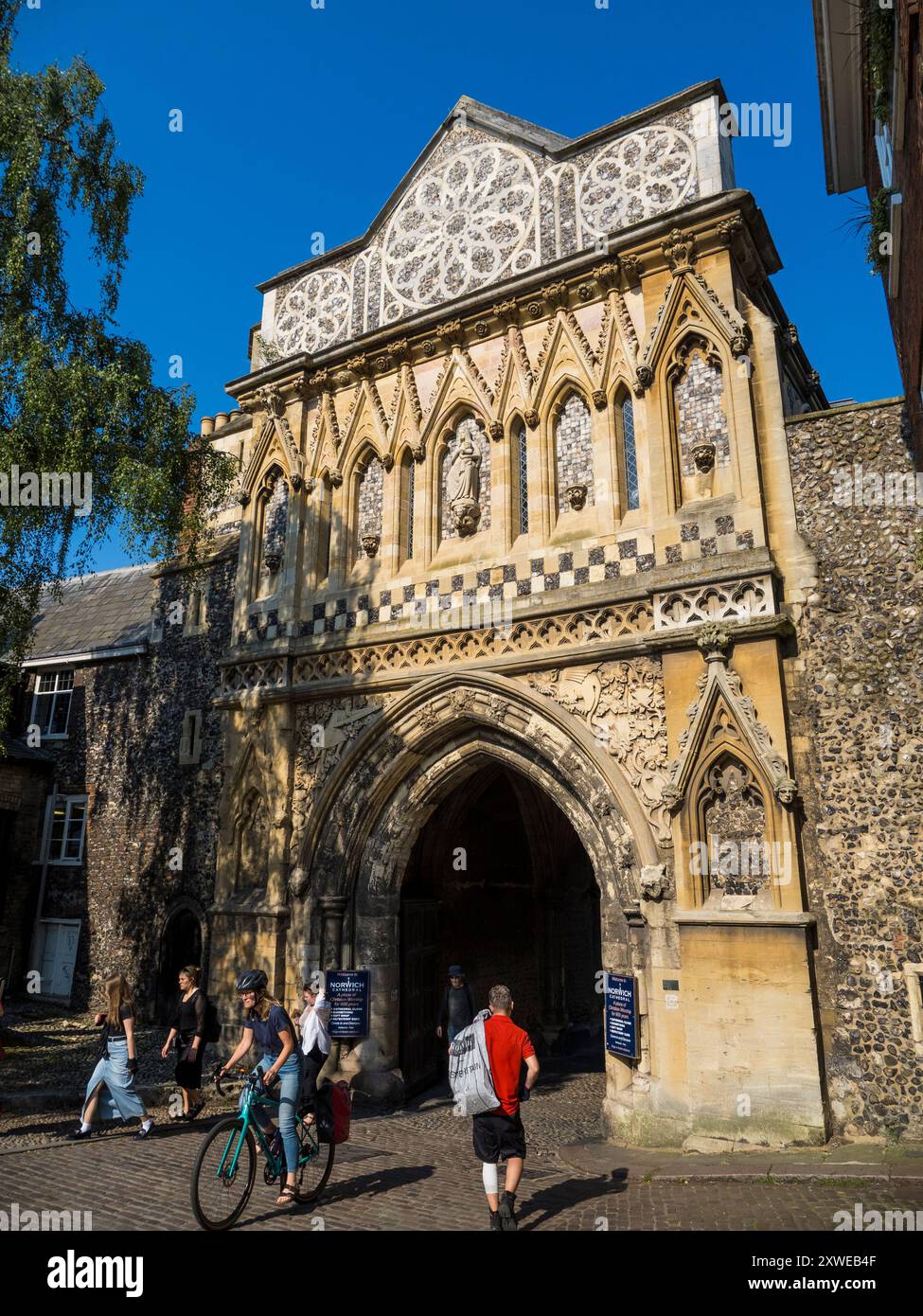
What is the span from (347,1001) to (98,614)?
1284 centimetres

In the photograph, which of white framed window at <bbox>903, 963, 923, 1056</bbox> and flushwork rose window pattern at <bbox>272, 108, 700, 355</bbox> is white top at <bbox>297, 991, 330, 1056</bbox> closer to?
white framed window at <bbox>903, 963, 923, 1056</bbox>

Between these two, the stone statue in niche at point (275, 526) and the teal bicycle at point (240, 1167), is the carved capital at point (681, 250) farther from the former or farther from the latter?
the teal bicycle at point (240, 1167)

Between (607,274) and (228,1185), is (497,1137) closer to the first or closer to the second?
(228,1185)

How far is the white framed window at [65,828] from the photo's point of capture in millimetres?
17297

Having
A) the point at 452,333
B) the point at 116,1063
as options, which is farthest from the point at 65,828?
the point at 452,333

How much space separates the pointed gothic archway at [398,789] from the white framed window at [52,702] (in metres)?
9.29

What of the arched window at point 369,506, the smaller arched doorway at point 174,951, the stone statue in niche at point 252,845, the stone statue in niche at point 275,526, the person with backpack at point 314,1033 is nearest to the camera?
the person with backpack at point 314,1033

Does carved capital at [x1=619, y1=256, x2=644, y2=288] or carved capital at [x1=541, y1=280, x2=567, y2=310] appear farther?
carved capital at [x1=541, y1=280, x2=567, y2=310]

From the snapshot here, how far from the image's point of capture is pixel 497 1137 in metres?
5.66

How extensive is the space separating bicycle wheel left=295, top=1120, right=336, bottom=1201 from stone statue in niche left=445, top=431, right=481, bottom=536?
7.37m

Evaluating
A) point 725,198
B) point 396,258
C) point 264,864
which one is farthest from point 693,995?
point 396,258

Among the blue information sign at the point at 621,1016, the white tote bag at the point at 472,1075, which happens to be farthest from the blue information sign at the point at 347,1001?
the white tote bag at the point at 472,1075

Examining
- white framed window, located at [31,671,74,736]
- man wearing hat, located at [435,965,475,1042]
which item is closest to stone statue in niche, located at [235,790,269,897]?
man wearing hat, located at [435,965,475,1042]

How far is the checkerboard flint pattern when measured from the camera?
969 centimetres
